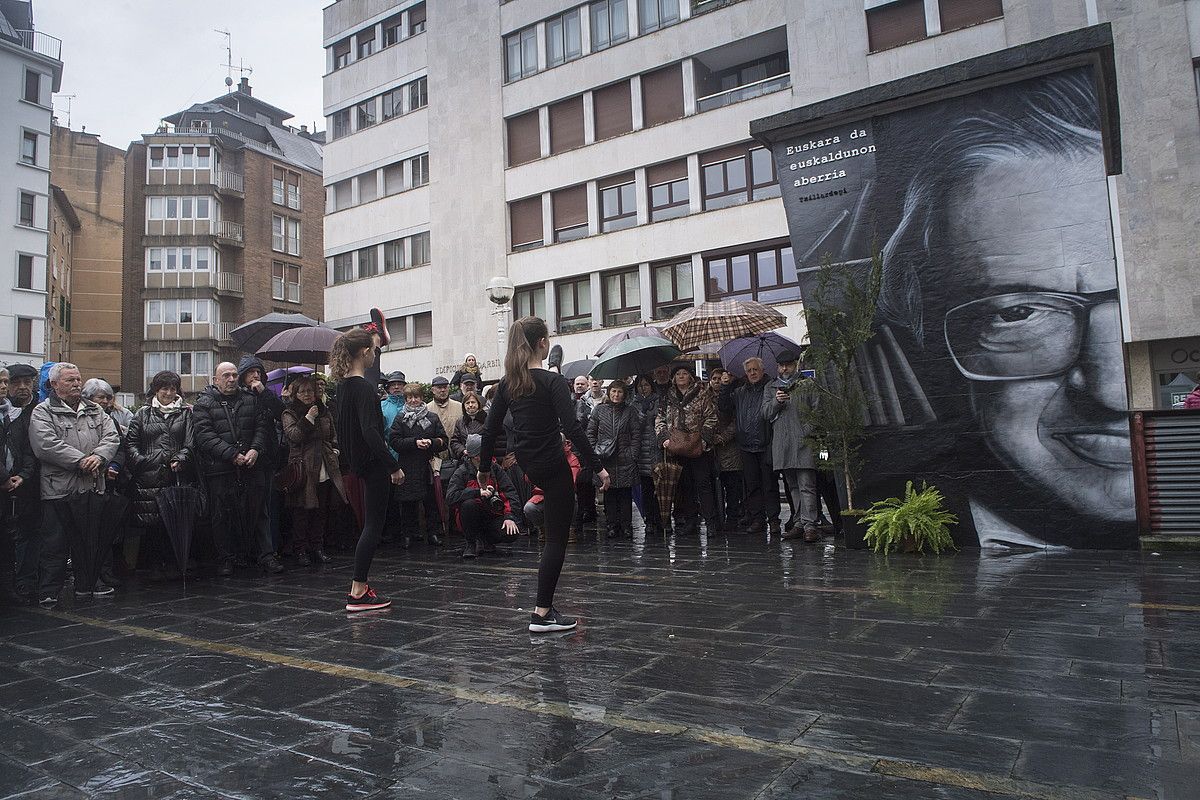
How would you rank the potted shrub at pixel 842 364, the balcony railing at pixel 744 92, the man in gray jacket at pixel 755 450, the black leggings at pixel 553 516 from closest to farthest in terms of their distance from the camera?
the black leggings at pixel 553 516, the potted shrub at pixel 842 364, the man in gray jacket at pixel 755 450, the balcony railing at pixel 744 92

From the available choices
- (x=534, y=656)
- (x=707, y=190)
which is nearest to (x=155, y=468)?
(x=534, y=656)

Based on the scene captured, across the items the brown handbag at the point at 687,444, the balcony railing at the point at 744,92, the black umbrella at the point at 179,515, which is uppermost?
the balcony railing at the point at 744,92

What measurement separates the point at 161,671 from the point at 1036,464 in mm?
7837

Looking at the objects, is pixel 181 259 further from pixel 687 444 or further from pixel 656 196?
pixel 687 444

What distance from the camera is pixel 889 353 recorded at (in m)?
8.99

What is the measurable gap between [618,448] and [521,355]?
548 centimetres

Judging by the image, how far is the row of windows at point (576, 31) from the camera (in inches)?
1123

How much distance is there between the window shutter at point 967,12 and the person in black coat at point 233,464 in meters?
22.3

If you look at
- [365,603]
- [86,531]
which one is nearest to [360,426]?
[365,603]

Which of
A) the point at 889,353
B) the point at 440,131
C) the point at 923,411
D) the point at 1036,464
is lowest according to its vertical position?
the point at 1036,464

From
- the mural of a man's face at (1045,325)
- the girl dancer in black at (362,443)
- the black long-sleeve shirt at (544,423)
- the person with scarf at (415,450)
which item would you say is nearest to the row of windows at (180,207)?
the person with scarf at (415,450)

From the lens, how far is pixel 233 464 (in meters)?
8.33

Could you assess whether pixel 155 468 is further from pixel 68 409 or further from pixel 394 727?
pixel 394 727

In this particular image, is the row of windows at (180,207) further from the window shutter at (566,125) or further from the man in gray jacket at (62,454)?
the man in gray jacket at (62,454)
